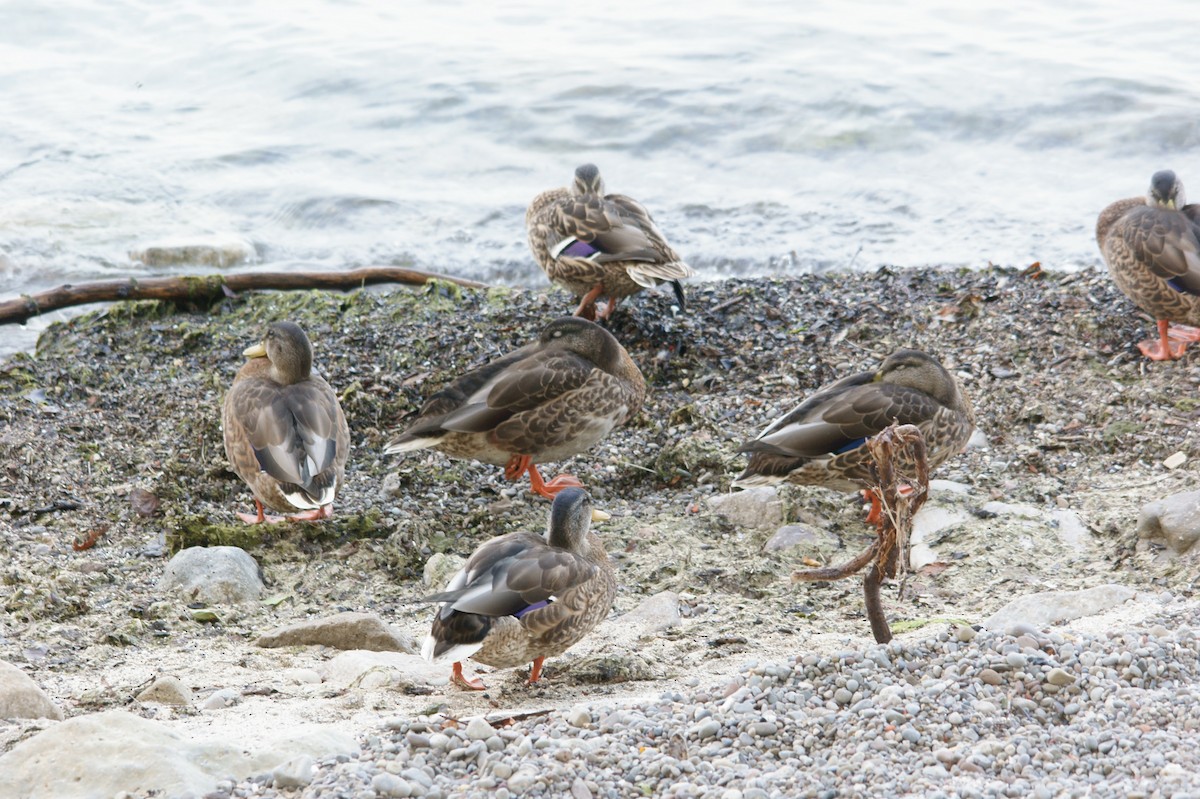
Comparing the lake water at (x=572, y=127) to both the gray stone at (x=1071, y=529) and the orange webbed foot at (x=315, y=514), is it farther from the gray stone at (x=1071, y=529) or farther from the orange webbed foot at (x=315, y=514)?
the gray stone at (x=1071, y=529)

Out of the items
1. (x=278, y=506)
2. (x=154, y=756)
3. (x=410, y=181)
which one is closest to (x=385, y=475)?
(x=278, y=506)

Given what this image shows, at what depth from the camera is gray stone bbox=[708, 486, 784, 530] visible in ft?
18.9

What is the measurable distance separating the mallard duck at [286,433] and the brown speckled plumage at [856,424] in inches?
69.6

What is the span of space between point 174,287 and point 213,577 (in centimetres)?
351

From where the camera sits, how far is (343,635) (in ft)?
15.2

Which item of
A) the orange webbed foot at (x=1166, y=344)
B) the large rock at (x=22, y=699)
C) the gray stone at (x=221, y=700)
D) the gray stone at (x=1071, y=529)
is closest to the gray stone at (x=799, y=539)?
the gray stone at (x=1071, y=529)

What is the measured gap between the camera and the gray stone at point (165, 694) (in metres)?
3.99

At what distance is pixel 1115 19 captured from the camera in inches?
615

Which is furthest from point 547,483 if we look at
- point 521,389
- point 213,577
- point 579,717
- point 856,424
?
point 579,717

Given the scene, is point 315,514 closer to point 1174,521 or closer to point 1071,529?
point 1071,529

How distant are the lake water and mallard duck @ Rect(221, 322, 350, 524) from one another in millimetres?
3351

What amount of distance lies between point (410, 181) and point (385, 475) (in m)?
6.62

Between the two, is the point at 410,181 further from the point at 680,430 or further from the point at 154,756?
the point at 154,756

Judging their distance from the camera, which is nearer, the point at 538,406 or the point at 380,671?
the point at 380,671
